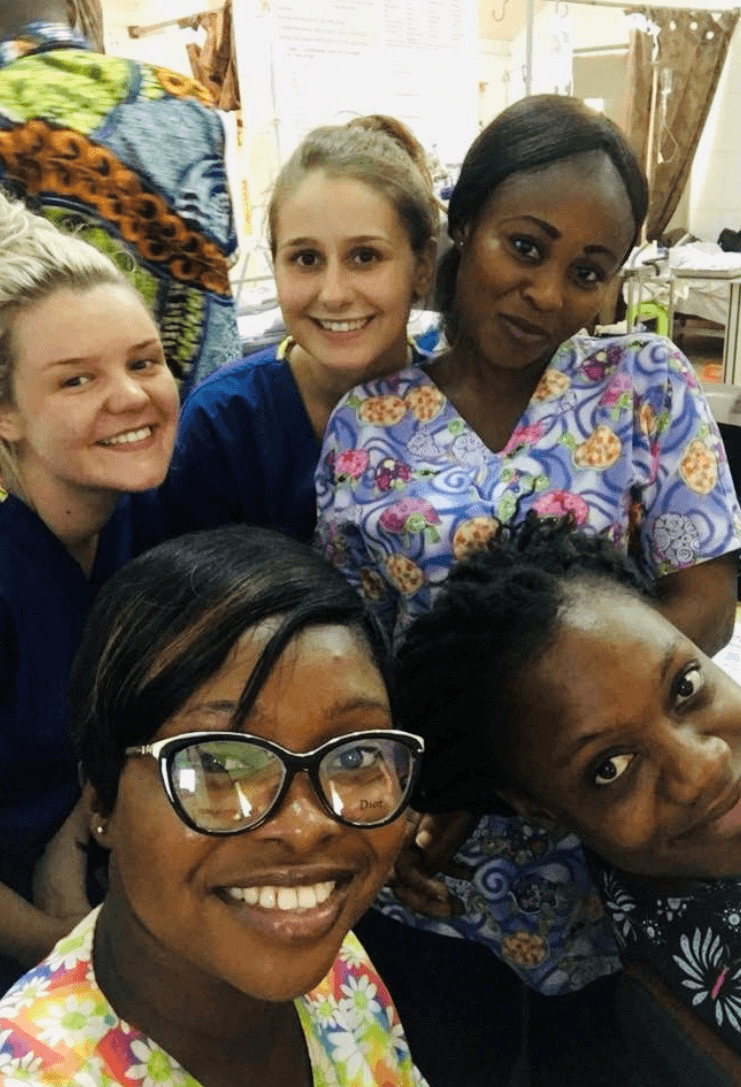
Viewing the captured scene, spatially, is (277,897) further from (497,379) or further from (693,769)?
(497,379)

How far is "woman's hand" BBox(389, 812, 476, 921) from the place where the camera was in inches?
46.5

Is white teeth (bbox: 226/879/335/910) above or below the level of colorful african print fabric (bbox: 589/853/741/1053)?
above

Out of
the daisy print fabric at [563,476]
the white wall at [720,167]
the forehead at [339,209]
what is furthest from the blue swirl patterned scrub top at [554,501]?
the white wall at [720,167]

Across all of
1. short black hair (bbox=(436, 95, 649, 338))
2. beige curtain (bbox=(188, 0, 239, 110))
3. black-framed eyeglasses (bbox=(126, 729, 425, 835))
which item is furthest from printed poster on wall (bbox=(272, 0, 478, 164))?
black-framed eyeglasses (bbox=(126, 729, 425, 835))

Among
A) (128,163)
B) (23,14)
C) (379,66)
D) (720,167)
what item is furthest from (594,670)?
(720,167)

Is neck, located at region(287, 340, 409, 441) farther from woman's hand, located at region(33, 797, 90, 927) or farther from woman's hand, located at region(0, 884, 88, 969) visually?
woman's hand, located at region(0, 884, 88, 969)

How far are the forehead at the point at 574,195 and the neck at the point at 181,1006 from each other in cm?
87

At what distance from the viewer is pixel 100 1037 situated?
0.76 metres

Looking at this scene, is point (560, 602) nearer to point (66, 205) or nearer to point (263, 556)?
point (263, 556)

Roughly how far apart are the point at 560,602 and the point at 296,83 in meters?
1.96

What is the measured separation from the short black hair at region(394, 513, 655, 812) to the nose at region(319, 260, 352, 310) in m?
0.42

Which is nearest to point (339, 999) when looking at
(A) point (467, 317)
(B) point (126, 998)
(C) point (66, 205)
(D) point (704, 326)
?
(B) point (126, 998)

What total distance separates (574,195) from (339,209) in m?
0.35

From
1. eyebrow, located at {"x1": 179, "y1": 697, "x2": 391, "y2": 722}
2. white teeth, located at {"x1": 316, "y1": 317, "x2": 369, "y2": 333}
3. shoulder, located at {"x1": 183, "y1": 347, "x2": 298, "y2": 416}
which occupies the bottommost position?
shoulder, located at {"x1": 183, "y1": 347, "x2": 298, "y2": 416}
